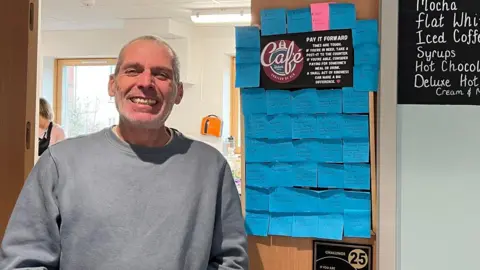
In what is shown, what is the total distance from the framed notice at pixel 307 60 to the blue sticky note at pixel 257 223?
43cm

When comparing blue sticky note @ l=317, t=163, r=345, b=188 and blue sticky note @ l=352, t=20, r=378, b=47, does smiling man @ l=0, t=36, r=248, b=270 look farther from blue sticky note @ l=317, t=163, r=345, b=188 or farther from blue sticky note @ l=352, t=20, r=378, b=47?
blue sticky note @ l=352, t=20, r=378, b=47

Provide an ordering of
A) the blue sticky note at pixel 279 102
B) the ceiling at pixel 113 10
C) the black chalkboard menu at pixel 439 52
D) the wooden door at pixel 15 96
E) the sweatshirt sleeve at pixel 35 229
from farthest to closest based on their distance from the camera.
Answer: the ceiling at pixel 113 10 → the wooden door at pixel 15 96 → the blue sticky note at pixel 279 102 → the black chalkboard menu at pixel 439 52 → the sweatshirt sleeve at pixel 35 229

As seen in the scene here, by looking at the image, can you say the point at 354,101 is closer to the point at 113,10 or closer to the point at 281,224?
the point at 281,224

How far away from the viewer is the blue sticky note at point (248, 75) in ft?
5.58

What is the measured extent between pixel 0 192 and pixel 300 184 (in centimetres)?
120

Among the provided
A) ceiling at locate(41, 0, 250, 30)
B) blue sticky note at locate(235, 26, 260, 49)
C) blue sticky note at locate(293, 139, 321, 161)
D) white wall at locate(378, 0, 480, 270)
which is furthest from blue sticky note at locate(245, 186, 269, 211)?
ceiling at locate(41, 0, 250, 30)

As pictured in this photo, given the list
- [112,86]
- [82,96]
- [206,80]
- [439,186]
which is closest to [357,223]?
[439,186]

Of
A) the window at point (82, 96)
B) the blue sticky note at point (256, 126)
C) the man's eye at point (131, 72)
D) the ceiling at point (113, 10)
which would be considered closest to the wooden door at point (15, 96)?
the man's eye at point (131, 72)

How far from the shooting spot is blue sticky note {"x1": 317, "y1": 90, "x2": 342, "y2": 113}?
162cm

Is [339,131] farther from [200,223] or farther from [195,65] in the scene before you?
[195,65]

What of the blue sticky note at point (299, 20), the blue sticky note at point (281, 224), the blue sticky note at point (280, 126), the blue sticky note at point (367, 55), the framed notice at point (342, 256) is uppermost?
the blue sticky note at point (299, 20)

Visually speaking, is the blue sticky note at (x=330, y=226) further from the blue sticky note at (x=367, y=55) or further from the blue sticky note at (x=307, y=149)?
the blue sticky note at (x=367, y=55)

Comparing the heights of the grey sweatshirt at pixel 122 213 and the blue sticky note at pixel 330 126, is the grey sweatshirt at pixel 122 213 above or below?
below

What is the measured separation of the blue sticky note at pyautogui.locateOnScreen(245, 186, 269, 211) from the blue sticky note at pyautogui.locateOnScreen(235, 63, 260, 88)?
13.9 inches
